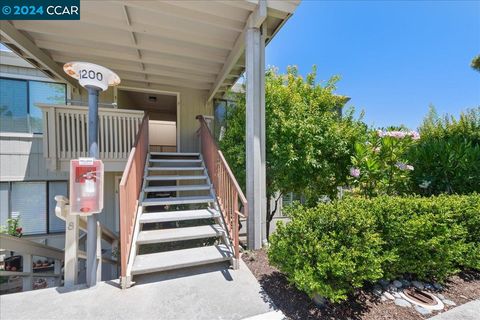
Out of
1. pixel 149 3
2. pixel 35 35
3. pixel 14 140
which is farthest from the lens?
pixel 14 140

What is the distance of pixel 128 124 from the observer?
4.58 meters

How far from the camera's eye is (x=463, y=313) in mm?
2348

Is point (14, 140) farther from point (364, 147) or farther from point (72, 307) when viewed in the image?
point (364, 147)

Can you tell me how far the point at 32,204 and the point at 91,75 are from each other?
529cm

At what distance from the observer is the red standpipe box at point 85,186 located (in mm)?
2346

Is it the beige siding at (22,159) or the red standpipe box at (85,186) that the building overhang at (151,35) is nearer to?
the beige siding at (22,159)

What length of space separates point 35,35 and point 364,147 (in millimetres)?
6740

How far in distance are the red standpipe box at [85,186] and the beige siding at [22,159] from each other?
445 cm

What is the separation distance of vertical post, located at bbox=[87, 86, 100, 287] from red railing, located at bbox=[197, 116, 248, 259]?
1711 mm

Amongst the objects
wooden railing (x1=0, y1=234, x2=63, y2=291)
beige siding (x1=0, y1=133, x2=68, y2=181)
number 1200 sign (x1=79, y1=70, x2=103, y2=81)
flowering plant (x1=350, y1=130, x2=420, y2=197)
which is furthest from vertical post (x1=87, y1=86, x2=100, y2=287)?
beige siding (x1=0, y1=133, x2=68, y2=181)

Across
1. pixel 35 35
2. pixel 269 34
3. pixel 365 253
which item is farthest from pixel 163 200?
pixel 35 35

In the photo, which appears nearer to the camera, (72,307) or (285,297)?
(72,307)

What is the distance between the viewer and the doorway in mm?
6555

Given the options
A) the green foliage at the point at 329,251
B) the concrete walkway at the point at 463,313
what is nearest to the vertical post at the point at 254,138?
the green foliage at the point at 329,251
